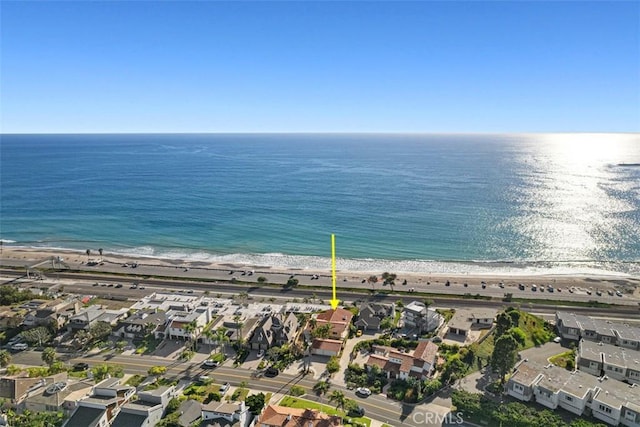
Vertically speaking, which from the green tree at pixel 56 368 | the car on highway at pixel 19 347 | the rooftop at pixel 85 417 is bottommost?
the car on highway at pixel 19 347

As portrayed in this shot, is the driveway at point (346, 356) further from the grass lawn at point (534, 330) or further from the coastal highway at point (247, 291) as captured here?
the grass lawn at point (534, 330)

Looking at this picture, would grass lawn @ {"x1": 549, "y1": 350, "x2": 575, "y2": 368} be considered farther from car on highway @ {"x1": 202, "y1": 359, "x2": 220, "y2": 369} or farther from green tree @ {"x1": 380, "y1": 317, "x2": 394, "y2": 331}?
car on highway @ {"x1": 202, "y1": 359, "x2": 220, "y2": 369}

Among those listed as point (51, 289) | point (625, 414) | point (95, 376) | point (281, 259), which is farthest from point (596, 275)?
point (51, 289)

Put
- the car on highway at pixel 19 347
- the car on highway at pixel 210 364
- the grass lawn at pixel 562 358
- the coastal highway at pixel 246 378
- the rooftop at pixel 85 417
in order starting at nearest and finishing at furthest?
the rooftop at pixel 85 417
the coastal highway at pixel 246 378
the car on highway at pixel 210 364
the grass lawn at pixel 562 358
the car on highway at pixel 19 347

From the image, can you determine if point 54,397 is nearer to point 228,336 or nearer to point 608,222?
point 228,336

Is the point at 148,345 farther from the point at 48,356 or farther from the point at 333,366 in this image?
the point at 333,366

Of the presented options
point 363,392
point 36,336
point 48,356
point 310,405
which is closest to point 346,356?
point 363,392

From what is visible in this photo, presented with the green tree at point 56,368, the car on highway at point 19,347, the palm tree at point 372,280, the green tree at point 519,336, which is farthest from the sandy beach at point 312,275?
the green tree at point 56,368
